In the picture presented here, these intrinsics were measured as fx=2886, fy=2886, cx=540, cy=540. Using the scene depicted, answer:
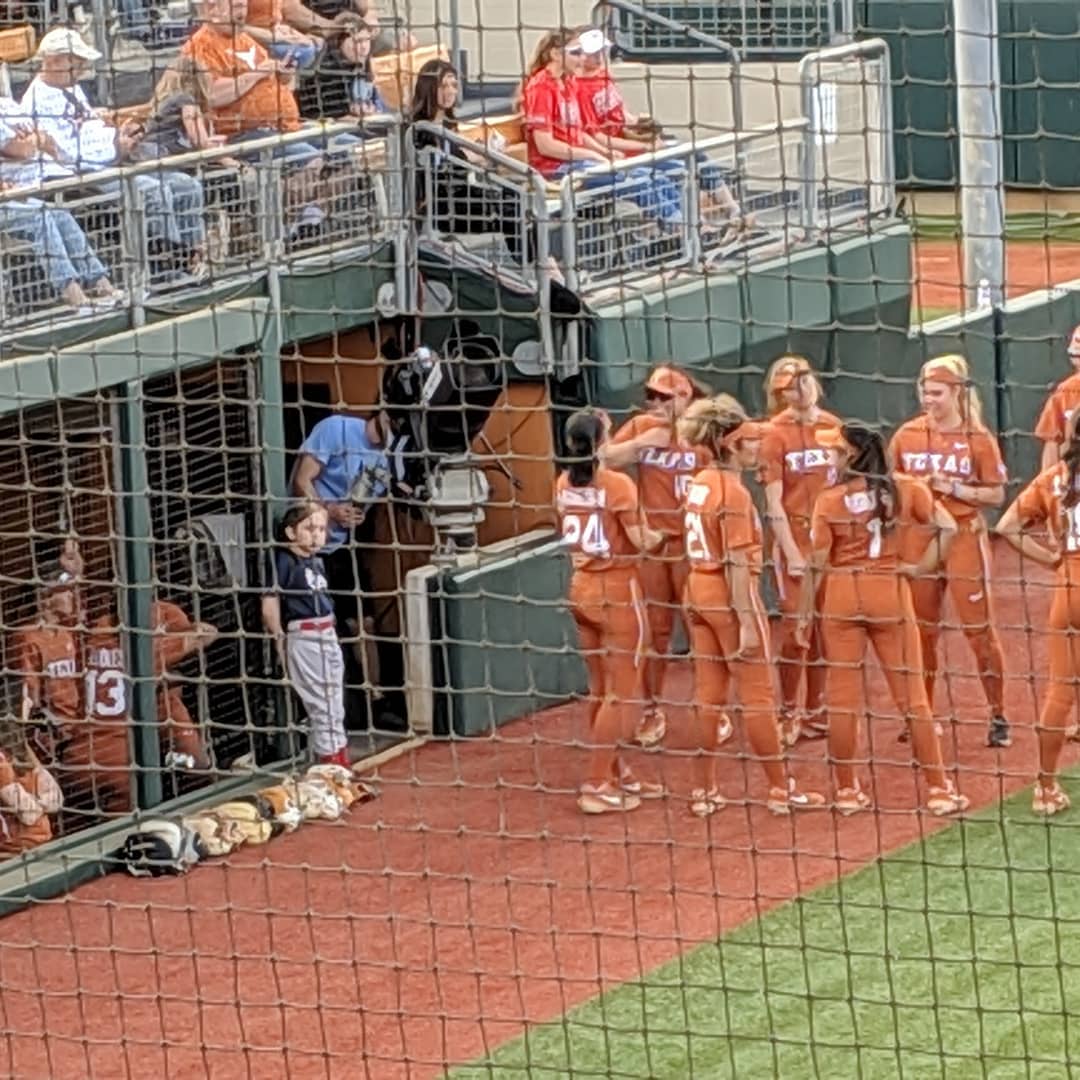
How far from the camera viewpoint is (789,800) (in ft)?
30.9

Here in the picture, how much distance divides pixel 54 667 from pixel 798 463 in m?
2.61

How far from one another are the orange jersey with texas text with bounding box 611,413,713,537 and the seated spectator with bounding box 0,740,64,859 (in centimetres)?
216

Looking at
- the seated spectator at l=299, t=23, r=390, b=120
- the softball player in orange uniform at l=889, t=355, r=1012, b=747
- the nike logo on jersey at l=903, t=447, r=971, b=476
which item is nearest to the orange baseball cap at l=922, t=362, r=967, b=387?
the softball player in orange uniform at l=889, t=355, r=1012, b=747

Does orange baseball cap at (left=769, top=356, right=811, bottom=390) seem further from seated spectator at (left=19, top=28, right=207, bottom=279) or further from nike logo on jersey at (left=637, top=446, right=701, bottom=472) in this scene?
seated spectator at (left=19, top=28, right=207, bottom=279)

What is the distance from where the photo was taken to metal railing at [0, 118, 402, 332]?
911 cm

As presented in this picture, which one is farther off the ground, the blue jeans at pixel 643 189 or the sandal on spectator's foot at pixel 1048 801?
the blue jeans at pixel 643 189

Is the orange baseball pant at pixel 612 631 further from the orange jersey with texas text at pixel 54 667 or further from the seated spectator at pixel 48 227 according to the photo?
Answer: the seated spectator at pixel 48 227

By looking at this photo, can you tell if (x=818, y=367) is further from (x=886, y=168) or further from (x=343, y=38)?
(x=343, y=38)

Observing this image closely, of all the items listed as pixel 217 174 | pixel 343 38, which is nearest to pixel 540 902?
pixel 217 174

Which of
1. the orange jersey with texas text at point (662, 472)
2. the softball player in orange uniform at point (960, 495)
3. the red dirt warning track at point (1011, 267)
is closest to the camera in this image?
the softball player in orange uniform at point (960, 495)

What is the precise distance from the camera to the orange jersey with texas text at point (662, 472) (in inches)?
379

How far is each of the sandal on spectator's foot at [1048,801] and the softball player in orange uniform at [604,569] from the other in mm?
1240

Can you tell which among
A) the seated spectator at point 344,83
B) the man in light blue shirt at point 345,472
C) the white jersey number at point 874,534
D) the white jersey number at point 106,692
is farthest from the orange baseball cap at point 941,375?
the white jersey number at point 106,692

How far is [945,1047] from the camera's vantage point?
7551 mm
